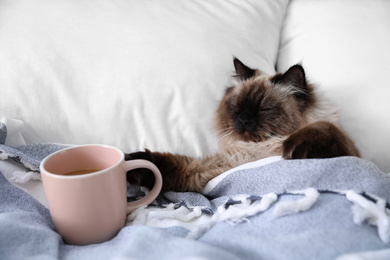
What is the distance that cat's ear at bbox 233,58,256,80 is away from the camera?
114cm

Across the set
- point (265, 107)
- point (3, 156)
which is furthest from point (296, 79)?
point (3, 156)

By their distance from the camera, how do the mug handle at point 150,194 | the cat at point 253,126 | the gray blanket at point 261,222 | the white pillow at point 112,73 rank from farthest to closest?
the white pillow at point 112,73, the cat at point 253,126, the mug handle at point 150,194, the gray blanket at point 261,222

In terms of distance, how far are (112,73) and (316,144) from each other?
67 cm

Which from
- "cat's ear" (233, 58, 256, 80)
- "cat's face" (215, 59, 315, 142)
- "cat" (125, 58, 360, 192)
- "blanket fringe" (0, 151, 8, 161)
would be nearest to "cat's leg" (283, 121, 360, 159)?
"cat" (125, 58, 360, 192)

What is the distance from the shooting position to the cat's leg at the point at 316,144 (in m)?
0.83

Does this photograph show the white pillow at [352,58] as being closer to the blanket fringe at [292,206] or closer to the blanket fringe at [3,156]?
the blanket fringe at [292,206]

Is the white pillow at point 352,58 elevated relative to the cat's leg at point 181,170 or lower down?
elevated

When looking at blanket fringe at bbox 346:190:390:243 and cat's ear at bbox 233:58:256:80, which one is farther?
cat's ear at bbox 233:58:256:80

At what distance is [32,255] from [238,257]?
37cm

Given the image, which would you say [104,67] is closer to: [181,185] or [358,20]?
[181,185]

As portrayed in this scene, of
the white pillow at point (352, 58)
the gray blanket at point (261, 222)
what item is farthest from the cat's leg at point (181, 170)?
the white pillow at point (352, 58)

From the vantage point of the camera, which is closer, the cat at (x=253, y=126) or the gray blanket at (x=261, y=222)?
the gray blanket at (x=261, y=222)

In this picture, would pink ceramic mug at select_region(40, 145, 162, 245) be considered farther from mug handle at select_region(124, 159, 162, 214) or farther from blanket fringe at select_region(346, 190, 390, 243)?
blanket fringe at select_region(346, 190, 390, 243)

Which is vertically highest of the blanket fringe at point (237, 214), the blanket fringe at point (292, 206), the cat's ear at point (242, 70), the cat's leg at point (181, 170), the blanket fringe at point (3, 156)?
the cat's ear at point (242, 70)
